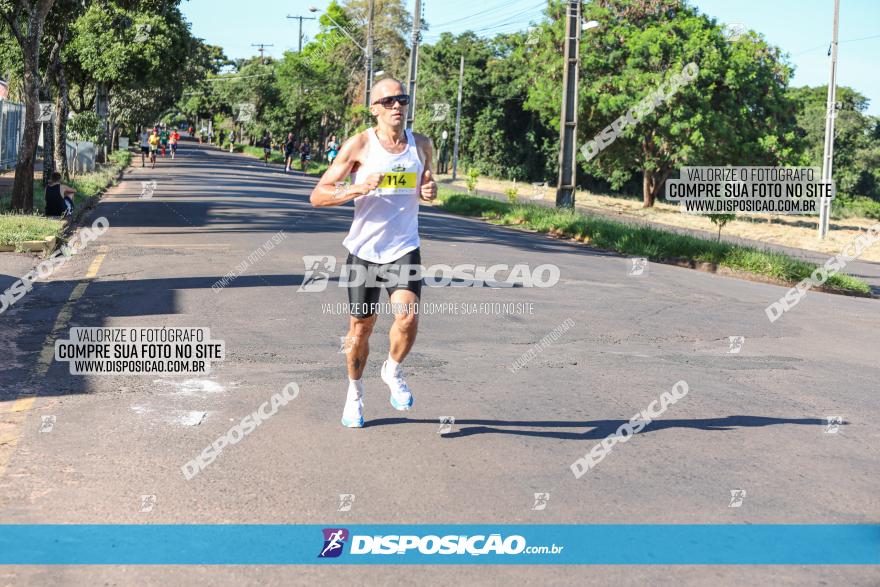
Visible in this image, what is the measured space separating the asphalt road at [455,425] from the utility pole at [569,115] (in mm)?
14161

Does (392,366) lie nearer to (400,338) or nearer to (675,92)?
(400,338)

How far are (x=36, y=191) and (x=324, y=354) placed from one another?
63.2 ft

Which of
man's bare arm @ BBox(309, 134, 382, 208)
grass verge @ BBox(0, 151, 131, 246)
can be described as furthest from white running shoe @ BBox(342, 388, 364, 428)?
grass verge @ BBox(0, 151, 131, 246)

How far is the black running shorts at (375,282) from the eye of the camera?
20.8 feet

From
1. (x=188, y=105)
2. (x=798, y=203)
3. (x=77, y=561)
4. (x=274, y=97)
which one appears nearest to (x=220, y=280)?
(x=77, y=561)

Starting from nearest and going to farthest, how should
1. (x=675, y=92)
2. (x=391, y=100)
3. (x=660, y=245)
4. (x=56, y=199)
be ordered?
(x=391, y=100)
(x=56, y=199)
(x=660, y=245)
(x=675, y=92)

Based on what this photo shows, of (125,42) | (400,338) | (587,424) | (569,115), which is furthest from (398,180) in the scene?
(125,42)

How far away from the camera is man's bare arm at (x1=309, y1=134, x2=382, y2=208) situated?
624cm

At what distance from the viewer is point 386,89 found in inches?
247

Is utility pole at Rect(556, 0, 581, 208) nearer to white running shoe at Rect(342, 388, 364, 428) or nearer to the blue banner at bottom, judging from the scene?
white running shoe at Rect(342, 388, 364, 428)

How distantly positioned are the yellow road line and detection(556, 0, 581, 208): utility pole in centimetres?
1670

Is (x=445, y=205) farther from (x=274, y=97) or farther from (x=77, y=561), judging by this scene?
(x=274, y=97)

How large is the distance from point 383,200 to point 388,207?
6 cm

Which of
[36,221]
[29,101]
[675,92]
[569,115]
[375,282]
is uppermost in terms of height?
[675,92]
